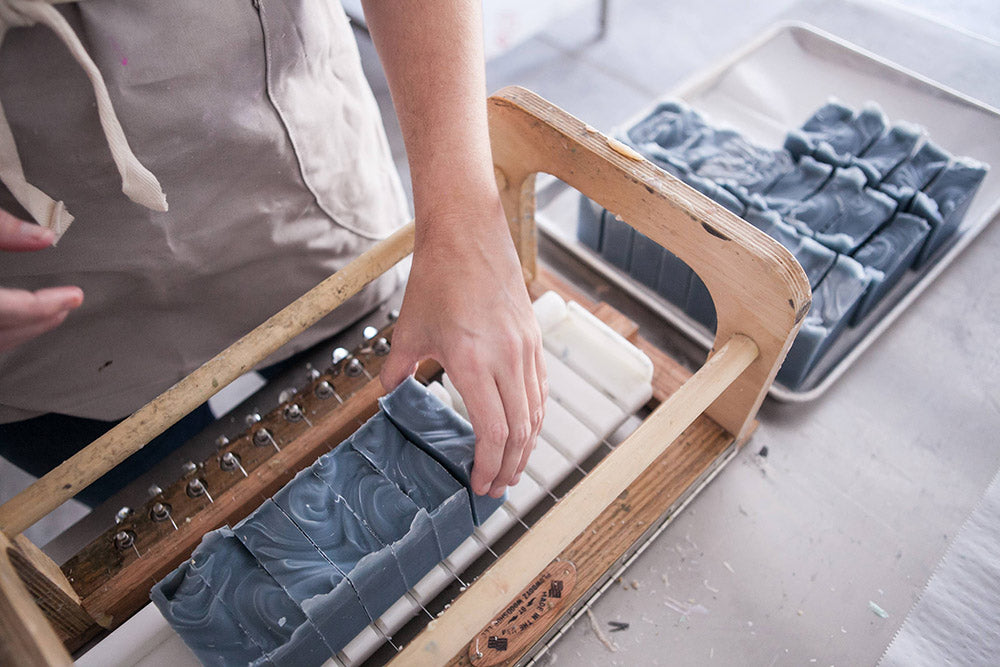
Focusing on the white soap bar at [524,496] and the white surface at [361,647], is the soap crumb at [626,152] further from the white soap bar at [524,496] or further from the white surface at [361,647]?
the white surface at [361,647]

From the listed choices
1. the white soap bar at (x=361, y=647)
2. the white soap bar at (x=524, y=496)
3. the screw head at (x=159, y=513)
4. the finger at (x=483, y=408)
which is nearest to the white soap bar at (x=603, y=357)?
the white soap bar at (x=524, y=496)

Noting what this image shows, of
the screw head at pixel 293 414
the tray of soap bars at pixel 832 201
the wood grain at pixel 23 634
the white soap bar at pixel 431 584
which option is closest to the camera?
the wood grain at pixel 23 634

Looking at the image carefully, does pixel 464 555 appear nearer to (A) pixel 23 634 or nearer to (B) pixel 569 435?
(B) pixel 569 435

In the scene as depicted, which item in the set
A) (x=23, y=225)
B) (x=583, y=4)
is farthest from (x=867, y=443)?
(x=583, y=4)

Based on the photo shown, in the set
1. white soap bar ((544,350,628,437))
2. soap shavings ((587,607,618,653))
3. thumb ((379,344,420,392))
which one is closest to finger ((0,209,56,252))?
thumb ((379,344,420,392))

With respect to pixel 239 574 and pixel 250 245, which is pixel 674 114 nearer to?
pixel 250 245

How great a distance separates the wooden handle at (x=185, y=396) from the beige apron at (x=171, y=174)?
0.45ft

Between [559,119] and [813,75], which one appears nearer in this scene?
[559,119]

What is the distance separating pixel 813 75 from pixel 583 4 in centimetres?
64

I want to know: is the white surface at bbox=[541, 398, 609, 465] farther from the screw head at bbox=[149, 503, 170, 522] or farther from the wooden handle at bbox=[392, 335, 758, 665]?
the screw head at bbox=[149, 503, 170, 522]

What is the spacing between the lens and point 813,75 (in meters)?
1.41

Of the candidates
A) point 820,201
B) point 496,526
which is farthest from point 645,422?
point 820,201

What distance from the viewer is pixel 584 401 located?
0.75 metres

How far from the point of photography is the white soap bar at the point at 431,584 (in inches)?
25.2
